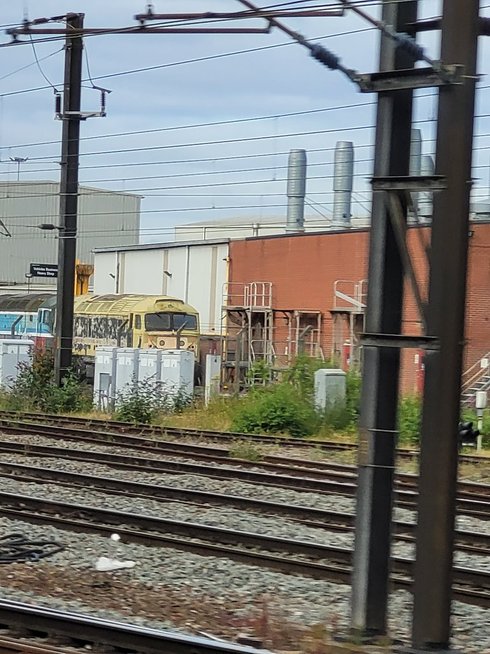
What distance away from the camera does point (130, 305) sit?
3750cm

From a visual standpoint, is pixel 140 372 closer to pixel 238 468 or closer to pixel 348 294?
pixel 238 468

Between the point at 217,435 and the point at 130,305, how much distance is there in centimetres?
1664

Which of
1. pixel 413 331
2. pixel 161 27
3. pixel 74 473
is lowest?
pixel 74 473

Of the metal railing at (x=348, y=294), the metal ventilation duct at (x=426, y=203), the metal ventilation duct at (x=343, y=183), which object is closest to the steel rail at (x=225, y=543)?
the metal ventilation duct at (x=426, y=203)

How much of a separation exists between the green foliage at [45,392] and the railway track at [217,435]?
2.11 meters

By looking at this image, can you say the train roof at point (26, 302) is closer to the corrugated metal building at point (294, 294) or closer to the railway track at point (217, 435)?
the corrugated metal building at point (294, 294)

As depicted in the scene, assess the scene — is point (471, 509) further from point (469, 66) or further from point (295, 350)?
point (295, 350)

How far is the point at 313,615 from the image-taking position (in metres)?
7.95

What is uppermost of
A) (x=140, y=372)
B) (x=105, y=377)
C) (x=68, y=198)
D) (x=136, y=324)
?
(x=68, y=198)

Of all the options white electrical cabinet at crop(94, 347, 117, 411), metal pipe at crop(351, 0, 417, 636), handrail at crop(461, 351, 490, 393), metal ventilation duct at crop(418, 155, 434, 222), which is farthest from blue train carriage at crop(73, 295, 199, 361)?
metal pipe at crop(351, 0, 417, 636)

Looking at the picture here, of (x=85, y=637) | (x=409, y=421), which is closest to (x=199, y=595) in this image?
(x=85, y=637)

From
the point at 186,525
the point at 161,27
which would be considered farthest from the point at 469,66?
the point at 161,27

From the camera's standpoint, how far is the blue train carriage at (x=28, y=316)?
129 feet

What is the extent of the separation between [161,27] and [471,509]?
7459mm
